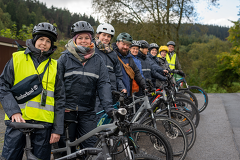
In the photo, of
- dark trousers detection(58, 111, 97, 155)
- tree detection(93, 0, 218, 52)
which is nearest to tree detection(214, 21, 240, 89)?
tree detection(93, 0, 218, 52)

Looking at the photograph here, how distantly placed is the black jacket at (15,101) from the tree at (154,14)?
14.6 m

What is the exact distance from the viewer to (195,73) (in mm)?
31938

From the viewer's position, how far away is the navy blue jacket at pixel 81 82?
269 cm

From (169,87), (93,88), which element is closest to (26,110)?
(93,88)

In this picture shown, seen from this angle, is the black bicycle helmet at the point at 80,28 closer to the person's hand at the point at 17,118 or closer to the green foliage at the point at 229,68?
the person's hand at the point at 17,118

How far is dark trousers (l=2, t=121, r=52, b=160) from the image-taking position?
2113 mm

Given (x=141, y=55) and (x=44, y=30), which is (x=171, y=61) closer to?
(x=141, y=55)

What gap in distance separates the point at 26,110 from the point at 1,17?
52.4 meters

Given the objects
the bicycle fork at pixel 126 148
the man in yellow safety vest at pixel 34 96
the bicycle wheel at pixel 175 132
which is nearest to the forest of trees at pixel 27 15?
the bicycle wheel at pixel 175 132

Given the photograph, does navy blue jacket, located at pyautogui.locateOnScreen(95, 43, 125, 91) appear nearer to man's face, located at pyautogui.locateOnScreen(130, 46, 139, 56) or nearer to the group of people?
the group of people

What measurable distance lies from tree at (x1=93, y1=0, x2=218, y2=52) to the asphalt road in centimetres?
943

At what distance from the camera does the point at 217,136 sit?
5227 millimetres

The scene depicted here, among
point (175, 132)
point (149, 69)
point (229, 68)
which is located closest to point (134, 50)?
point (149, 69)

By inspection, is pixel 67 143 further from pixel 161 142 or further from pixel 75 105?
pixel 161 142
